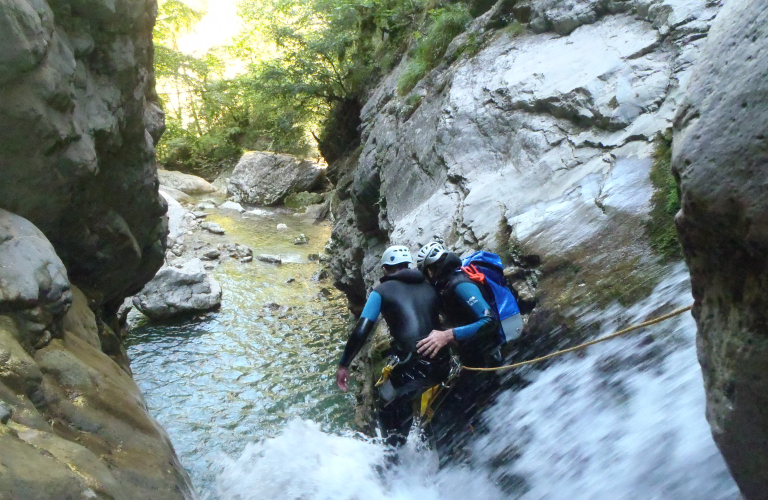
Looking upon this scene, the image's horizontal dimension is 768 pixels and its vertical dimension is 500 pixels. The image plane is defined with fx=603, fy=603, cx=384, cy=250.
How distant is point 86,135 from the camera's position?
679 cm

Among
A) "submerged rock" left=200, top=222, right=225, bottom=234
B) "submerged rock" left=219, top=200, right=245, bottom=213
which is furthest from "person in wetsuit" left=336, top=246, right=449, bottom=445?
"submerged rock" left=219, top=200, right=245, bottom=213

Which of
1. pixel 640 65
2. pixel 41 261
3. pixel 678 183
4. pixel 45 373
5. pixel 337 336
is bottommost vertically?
pixel 337 336

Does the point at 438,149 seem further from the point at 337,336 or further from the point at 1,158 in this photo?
the point at 1,158

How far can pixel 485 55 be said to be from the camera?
34.4 feet

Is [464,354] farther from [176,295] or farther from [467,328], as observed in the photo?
[176,295]

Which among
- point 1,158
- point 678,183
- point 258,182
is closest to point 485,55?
point 1,158

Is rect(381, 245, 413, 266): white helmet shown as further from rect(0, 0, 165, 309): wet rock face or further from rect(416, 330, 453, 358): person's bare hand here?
rect(0, 0, 165, 309): wet rock face

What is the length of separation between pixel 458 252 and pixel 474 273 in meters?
1.98

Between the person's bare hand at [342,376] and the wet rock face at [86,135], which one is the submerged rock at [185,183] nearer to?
the wet rock face at [86,135]

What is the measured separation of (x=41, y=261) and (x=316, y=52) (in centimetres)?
1743

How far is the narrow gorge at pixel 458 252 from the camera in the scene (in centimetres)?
266

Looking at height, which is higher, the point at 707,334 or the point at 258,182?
→ the point at 258,182

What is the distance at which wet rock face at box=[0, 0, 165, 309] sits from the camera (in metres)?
5.42

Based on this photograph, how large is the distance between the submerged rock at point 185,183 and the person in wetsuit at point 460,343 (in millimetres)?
25821
